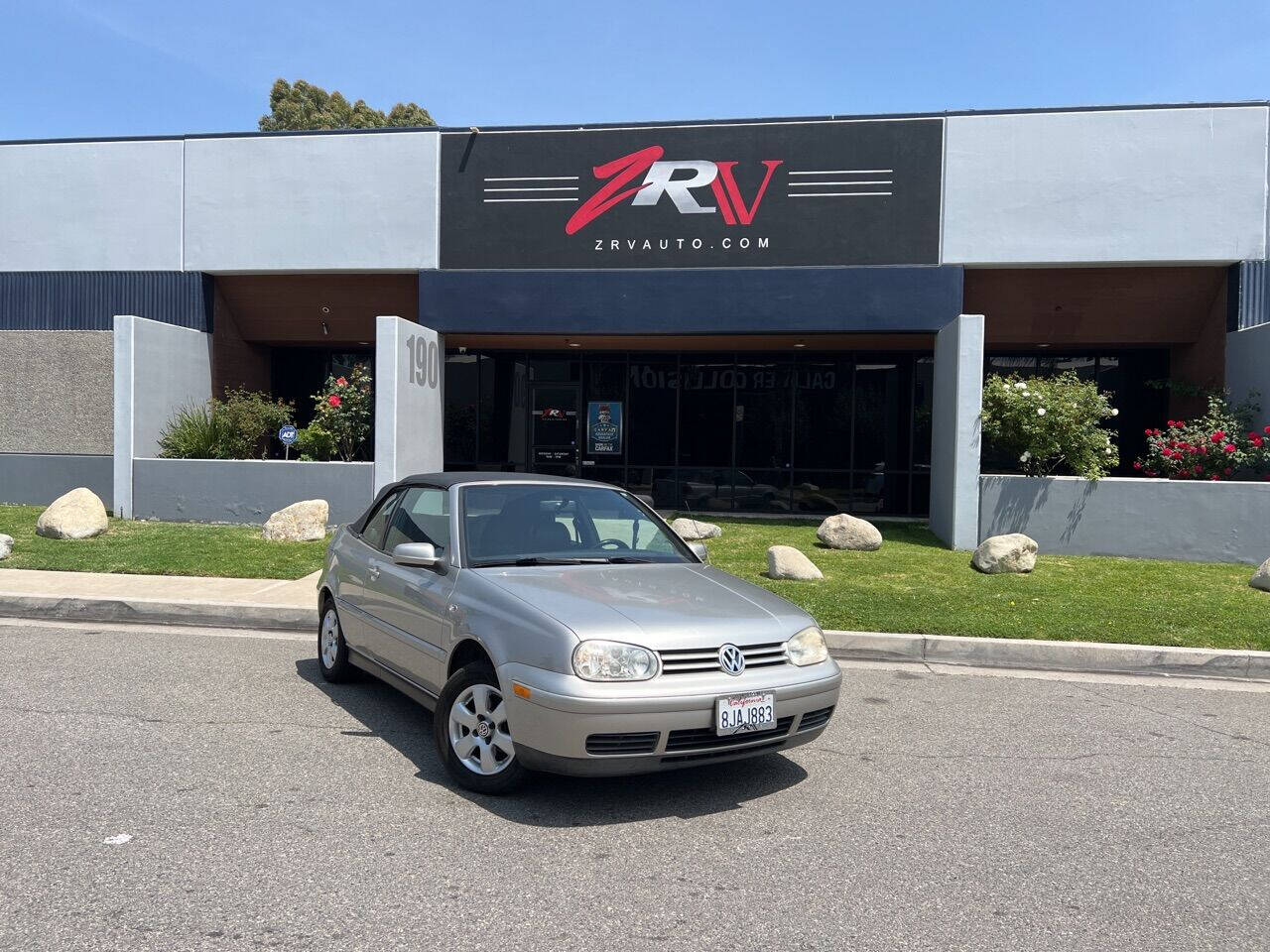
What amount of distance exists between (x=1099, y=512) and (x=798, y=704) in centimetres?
1021

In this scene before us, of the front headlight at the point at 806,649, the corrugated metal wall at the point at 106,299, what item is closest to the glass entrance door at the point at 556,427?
the corrugated metal wall at the point at 106,299

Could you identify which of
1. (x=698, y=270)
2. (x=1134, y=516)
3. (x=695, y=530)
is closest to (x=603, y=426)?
(x=698, y=270)

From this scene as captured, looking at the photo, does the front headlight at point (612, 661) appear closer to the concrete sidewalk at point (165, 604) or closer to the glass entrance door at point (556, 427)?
the concrete sidewalk at point (165, 604)

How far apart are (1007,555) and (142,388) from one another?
1293cm

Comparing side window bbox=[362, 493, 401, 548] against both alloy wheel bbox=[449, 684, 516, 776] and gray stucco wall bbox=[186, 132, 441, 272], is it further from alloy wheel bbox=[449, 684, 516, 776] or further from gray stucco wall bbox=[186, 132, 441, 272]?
gray stucco wall bbox=[186, 132, 441, 272]

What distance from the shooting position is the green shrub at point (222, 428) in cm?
1580

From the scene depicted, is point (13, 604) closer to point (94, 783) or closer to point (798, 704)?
point (94, 783)

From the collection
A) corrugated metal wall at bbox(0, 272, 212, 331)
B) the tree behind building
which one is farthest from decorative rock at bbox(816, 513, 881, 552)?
the tree behind building

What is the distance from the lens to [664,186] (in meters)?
15.6

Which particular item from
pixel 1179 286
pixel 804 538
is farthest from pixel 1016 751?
pixel 1179 286

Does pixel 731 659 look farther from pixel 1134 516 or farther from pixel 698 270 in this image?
pixel 698 270

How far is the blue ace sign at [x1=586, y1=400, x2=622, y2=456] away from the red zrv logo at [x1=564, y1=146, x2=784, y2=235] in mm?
4427

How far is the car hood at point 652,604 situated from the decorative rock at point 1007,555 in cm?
701

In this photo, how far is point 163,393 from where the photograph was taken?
16062mm
